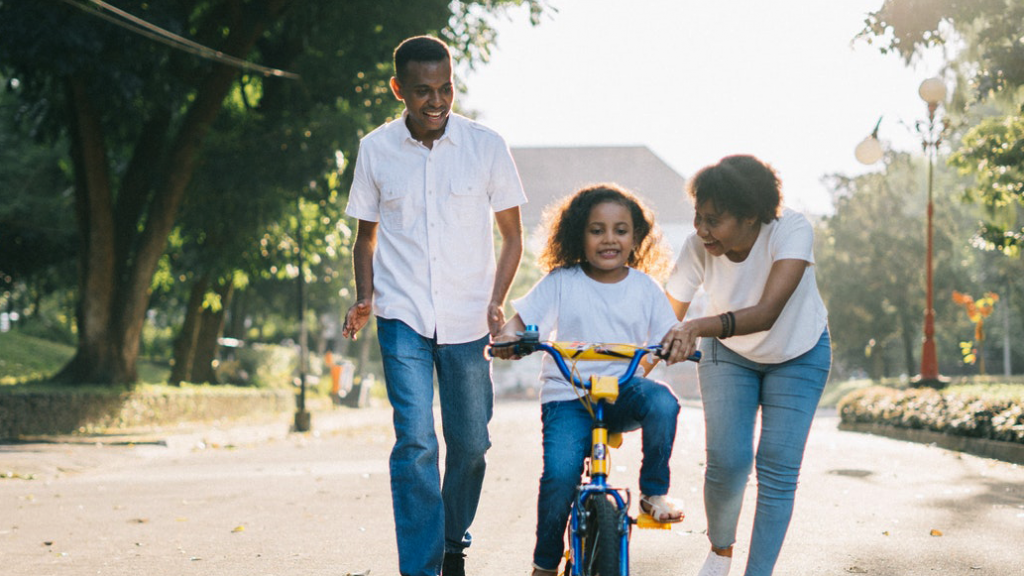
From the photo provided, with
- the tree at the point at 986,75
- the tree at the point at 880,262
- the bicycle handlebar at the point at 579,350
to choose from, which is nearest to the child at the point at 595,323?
the bicycle handlebar at the point at 579,350

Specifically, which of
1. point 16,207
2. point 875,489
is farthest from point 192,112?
point 875,489

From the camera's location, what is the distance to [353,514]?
9047 mm

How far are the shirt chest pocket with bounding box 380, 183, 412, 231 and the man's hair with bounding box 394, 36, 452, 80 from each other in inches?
17.4

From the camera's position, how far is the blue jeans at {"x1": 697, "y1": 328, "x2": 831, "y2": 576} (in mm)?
4773

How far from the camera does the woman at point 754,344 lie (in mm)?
4695

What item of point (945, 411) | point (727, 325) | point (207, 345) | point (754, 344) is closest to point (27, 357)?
point (207, 345)

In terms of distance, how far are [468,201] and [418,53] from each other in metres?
0.62

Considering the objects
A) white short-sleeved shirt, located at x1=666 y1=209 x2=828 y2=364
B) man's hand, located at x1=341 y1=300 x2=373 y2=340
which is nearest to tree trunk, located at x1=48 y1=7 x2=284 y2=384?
man's hand, located at x1=341 y1=300 x2=373 y2=340

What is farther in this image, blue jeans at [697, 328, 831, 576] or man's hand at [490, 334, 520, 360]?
blue jeans at [697, 328, 831, 576]

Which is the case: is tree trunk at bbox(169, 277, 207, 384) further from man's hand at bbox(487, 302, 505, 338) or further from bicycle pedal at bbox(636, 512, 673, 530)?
bicycle pedal at bbox(636, 512, 673, 530)

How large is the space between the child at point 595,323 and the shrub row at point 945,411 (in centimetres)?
1109

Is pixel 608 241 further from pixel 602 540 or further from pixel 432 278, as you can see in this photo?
pixel 602 540

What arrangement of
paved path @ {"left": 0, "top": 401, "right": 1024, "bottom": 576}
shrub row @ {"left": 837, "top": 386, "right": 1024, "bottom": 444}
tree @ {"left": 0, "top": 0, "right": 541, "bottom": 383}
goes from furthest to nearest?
tree @ {"left": 0, "top": 0, "right": 541, "bottom": 383} < shrub row @ {"left": 837, "top": 386, "right": 1024, "bottom": 444} < paved path @ {"left": 0, "top": 401, "right": 1024, "bottom": 576}

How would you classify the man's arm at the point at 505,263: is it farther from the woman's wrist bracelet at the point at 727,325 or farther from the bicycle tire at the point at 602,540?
the bicycle tire at the point at 602,540
